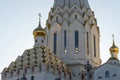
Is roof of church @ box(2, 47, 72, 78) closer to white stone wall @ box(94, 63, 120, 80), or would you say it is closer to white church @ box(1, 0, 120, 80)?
white church @ box(1, 0, 120, 80)

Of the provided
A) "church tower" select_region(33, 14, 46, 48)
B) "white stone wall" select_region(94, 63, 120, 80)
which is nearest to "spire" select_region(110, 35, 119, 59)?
"white stone wall" select_region(94, 63, 120, 80)

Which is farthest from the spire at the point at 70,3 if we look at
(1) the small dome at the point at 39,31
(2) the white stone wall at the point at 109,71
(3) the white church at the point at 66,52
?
(2) the white stone wall at the point at 109,71

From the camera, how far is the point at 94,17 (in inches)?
1777

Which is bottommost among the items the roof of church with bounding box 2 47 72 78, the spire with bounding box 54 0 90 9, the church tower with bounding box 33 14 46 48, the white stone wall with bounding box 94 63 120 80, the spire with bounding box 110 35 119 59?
the white stone wall with bounding box 94 63 120 80

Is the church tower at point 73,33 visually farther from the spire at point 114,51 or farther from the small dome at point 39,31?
the small dome at point 39,31

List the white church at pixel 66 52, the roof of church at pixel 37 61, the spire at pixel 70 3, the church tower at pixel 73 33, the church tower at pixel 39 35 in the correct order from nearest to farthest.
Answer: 1. the roof of church at pixel 37 61
2. the white church at pixel 66 52
3. the church tower at pixel 39 35
4. the church tower at pixel 73 33
5. the spire at pixel 70 3

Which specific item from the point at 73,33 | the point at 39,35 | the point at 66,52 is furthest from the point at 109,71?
the point at 39,35

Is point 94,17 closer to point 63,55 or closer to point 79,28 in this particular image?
point 79,28

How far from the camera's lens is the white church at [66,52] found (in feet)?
118

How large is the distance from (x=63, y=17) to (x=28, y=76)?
11.0m

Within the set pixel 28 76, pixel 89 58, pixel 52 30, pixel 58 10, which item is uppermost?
pixel 58 10

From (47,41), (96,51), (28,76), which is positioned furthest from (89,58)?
(28,76)

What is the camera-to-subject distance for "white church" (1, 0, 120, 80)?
118 ft

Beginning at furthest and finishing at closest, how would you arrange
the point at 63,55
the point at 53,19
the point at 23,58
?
the point at 53,19 < the point at 63,55 < the point at 23,58
